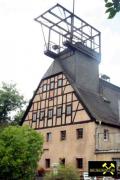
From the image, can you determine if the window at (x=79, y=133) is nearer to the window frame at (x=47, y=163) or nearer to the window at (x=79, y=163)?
the window at (x=79, y=163)

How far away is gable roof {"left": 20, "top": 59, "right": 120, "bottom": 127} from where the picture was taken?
33.7 m

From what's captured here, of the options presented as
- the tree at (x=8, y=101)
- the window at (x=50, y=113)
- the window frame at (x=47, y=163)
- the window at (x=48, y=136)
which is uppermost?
the tree at (x=8, y=101)

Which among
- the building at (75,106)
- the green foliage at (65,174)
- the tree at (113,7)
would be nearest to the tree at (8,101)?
the building at (75,106)

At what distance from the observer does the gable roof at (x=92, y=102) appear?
3366 cm

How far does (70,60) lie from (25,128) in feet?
36.3

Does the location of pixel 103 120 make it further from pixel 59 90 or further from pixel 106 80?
pixel 106 80

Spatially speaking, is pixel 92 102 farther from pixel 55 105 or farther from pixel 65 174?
pixel 65 174

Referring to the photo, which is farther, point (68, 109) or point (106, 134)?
point (68, 109)

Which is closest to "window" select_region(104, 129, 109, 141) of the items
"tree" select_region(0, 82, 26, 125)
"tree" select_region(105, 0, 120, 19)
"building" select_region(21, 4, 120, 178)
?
"building" select_region(21, 4, 120, 178)

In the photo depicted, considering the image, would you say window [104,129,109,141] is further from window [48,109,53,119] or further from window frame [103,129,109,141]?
window [48,109,53,119]

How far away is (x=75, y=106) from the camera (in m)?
34.8

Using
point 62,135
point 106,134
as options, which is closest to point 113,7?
point 106,134

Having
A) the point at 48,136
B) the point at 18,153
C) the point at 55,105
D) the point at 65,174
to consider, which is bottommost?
the point at 65,174

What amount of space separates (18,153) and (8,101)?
74.0ft
